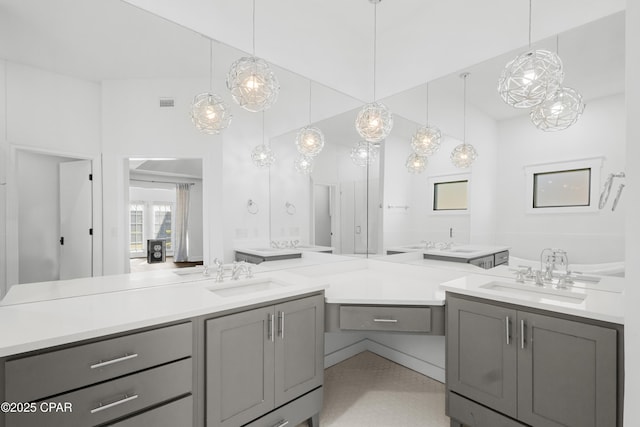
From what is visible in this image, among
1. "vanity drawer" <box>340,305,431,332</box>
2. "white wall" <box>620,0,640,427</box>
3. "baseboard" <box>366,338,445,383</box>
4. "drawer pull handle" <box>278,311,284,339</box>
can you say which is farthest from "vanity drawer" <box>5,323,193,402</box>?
"baseboard" <box>366,338,445,383</box>

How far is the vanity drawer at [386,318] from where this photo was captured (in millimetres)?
1874

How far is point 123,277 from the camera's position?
1.69m

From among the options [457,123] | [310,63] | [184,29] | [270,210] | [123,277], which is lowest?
[123,277]

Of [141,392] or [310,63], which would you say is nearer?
[141,392]

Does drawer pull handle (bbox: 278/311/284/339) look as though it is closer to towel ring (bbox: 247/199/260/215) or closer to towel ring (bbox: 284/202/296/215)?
towel ring (bbox: 247/199/260/215)

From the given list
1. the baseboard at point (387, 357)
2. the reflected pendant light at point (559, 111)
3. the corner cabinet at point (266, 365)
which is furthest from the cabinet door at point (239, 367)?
the reflected pendant light at point (559, 111)

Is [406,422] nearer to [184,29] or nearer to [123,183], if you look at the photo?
[123,183]

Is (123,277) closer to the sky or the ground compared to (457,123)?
closer to the ground

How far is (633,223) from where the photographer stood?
70 cm

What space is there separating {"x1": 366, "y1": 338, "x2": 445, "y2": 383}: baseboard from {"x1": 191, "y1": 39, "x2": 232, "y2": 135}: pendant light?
95.4 inches

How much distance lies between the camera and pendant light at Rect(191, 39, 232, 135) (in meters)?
1.88

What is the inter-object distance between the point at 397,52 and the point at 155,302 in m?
2.92

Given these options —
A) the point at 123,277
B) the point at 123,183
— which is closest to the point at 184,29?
the point at 123,183

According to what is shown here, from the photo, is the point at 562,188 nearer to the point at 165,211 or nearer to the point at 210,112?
the point at 210,112
